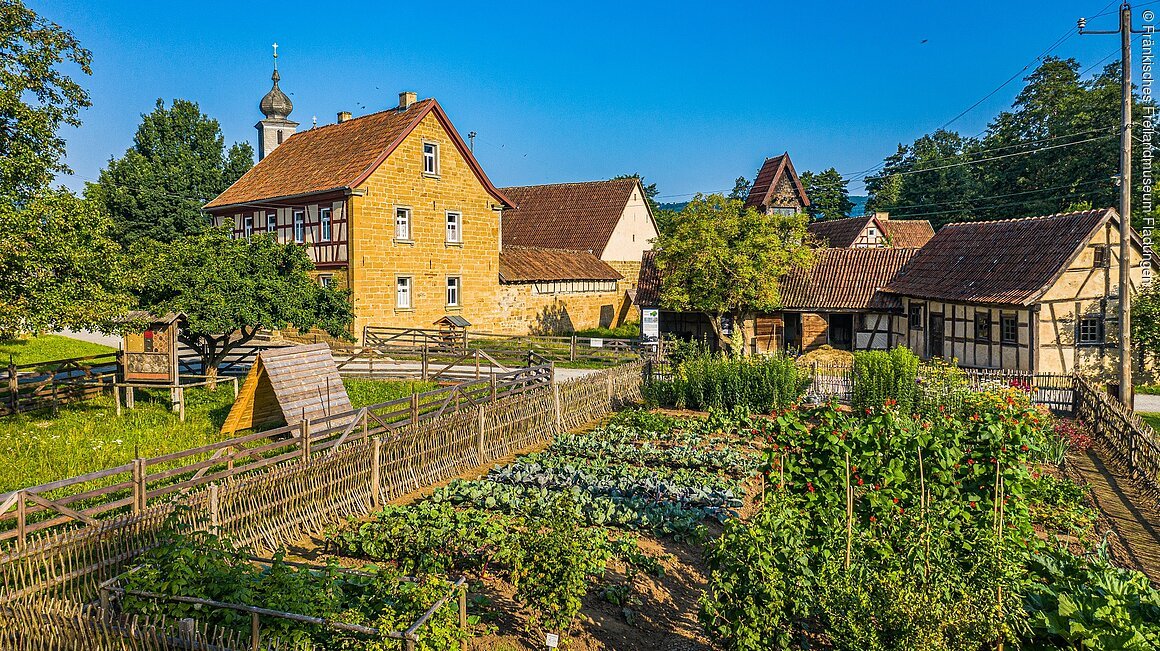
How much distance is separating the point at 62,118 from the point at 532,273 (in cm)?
2182

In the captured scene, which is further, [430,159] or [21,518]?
[430,159]

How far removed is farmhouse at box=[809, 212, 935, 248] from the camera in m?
40.2

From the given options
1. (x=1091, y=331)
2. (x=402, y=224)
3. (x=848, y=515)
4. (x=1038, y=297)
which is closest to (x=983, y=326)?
(x=1038, y=297)

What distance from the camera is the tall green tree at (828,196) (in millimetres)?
67688

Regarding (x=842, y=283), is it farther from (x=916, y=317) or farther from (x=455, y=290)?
Result: (x=455, y=290)

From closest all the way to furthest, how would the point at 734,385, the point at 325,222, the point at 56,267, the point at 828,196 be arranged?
1. the point at 56,267
2. the point at 734,385
3. the point at 325,222
4. the point at 828,196

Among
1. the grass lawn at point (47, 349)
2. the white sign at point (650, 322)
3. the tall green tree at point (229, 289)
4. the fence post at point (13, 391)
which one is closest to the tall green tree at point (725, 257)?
the white sign at point (650, 322)

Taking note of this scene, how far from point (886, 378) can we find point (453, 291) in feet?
66.3

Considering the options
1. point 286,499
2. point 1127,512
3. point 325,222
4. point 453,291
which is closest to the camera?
point 286,499

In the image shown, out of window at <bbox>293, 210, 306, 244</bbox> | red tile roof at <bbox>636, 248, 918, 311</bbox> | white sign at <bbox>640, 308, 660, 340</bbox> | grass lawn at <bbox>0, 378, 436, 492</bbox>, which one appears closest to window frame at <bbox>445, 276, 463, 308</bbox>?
window at <bbox>293, 210, 306, 244</bbox>

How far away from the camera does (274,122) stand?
144 feet

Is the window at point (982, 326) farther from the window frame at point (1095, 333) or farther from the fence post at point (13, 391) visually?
the fence post at point (13, 391)

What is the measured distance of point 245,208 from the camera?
3453cm

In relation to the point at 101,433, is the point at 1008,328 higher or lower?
higher
